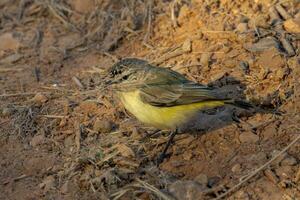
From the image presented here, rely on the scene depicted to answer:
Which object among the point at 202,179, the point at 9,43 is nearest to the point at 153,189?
the point at 202,179

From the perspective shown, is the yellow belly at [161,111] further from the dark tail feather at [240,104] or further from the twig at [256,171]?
the twig at [256,171]

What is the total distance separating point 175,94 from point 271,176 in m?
1.71

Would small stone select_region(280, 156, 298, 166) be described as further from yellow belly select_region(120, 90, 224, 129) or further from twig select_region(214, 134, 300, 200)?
yellow belly select_region(120, 90, 224, 129)

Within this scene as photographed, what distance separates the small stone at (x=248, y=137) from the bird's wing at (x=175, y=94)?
54cm

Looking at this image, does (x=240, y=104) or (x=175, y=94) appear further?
(x=175, y=94)

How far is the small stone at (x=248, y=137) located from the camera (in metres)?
6.94

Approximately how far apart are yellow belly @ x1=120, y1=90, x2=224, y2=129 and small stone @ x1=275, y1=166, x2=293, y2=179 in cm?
122

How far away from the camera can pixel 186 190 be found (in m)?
6.24

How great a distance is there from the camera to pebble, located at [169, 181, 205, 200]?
6195 millimetres

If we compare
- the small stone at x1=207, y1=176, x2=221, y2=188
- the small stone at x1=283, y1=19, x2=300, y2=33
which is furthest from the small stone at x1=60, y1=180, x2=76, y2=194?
the small stone at x1=283, y1=19, x2=300, y2=33

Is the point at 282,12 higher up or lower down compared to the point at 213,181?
higher up

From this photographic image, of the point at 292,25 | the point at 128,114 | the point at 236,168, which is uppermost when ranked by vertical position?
the point at 292,25

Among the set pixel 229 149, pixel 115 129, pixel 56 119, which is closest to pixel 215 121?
pixel 229 149

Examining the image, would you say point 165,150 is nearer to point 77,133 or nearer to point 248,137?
point 248,137
